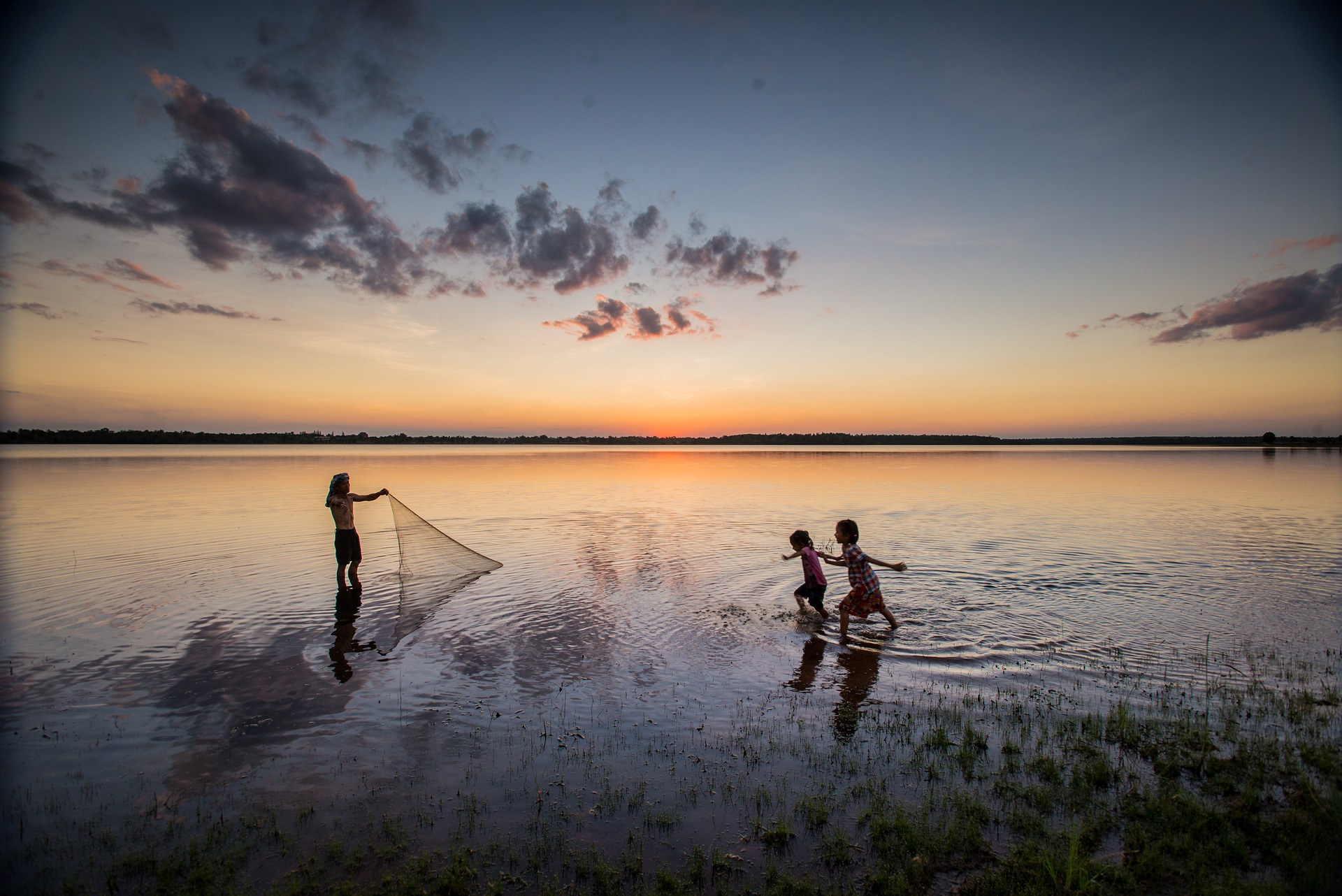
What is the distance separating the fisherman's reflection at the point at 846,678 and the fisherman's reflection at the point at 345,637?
701 cm

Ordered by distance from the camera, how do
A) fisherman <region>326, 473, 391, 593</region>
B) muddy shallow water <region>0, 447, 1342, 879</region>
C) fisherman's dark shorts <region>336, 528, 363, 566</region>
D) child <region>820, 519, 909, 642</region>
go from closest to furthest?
muddy shallow water <region>0, 447, 1342, 879</region> < child <region>820, 519, 909, 642</region> < fisherman <region>326, 473, 391, 593</region> < fisherman's dark shorts <region>336, 528, 363, 566</region>

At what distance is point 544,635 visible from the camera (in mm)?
12258

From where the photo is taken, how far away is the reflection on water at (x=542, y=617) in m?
8.48

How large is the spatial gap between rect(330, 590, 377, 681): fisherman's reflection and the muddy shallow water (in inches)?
2.8

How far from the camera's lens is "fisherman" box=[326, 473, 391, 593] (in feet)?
49.3

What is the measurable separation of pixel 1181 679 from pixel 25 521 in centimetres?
3759

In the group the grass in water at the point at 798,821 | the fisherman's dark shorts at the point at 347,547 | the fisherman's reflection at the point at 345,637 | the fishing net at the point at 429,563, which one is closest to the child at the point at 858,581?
the grass in water at the point at 798,821

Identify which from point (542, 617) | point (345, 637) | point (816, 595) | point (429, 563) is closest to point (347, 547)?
point (429, 563)

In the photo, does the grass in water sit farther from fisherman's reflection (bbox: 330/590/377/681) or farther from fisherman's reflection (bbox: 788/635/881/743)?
fisherman's reflection (bbox: 330/590/377/681)

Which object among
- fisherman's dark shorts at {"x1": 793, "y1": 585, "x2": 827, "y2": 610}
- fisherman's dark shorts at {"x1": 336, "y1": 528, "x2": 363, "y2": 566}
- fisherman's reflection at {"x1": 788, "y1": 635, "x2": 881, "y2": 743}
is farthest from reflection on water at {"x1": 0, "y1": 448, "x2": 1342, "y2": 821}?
fisherman's dark shorts at {"x1": 336, "y1": 528, "x2": 363, "y2": 566}

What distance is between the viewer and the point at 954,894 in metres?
4.89

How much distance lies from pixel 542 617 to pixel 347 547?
548cm

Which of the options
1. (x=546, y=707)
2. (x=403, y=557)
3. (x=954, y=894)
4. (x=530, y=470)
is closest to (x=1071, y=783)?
(x=954, y=894)

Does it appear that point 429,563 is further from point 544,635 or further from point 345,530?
point 544,635
